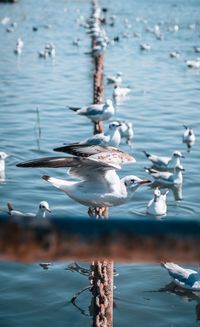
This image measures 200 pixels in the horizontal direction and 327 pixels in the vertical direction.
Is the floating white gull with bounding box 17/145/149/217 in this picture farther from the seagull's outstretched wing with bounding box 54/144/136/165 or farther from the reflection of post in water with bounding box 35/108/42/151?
the reflection of post in water with bounding box 35/108/42/151

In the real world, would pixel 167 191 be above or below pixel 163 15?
below

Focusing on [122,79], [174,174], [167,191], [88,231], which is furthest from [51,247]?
[122,79]

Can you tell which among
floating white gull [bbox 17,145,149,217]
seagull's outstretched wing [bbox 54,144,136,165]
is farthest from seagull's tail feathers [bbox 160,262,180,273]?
seagull's outstretched wing [bbox 54,144,136,165]

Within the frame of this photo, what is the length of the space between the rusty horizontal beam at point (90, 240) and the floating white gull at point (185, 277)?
232 inches

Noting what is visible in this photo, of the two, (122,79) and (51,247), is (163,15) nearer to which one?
(122,79)

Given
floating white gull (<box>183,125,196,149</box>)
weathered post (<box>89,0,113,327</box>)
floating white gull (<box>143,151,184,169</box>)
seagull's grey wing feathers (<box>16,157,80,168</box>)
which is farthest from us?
floating white gull (<box>183,125,196,149</box>)

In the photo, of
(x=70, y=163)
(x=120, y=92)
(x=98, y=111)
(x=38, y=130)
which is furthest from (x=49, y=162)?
(x=120, y=92)

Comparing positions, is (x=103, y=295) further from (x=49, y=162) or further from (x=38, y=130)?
(x=38, y=130)

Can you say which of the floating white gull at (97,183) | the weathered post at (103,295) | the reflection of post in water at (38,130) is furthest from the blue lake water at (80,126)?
the floating white gull at (97,183)

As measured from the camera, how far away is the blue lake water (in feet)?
21.5

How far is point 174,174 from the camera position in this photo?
10.9m

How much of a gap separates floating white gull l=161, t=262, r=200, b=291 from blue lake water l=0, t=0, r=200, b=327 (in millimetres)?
126

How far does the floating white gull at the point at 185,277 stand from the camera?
6836mm

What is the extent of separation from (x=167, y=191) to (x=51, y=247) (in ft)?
30.1
